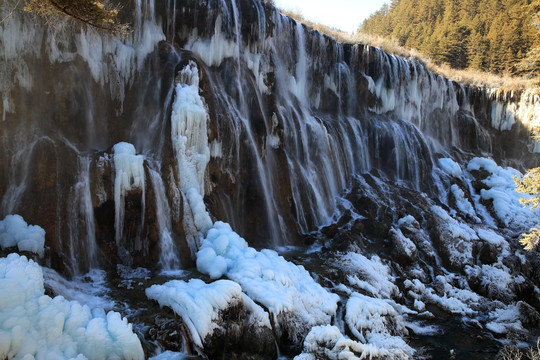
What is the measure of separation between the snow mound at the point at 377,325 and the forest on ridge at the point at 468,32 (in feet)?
104

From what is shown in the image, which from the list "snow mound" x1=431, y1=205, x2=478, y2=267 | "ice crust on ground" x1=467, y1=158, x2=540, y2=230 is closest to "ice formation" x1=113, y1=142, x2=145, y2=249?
"snow mound" x1=431, y1=205, x2=478, y2=267

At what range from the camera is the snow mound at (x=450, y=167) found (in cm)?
2411

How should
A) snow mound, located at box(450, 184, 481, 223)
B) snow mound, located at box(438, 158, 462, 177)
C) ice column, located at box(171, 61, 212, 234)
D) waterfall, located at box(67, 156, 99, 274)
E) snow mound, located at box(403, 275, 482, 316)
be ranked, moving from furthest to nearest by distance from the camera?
snow mound, located at box(438, 158, 462, 177)
snow mound, located at box(450, 184, 481, 223)
snow mound, located at box(403, 275, 482, 316)
ice column, located at box(171, 61, 212, 234)
waterfall, located at box(67, 156, 99, 274)

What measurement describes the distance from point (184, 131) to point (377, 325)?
7.45m

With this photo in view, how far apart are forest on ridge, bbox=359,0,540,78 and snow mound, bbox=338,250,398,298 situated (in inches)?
1130

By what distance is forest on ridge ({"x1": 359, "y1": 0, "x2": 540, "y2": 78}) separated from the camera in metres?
41.4

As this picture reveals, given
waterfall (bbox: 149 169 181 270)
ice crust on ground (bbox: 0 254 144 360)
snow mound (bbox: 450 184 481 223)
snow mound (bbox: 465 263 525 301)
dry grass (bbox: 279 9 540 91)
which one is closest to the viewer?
ice crust on ground (bbox: 0 254 144 360)

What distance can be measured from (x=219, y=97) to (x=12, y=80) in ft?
20.2

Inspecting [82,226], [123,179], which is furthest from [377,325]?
[82,226]

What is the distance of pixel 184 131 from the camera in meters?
12.3

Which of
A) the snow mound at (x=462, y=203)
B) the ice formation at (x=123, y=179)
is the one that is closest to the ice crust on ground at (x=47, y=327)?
the ice formation at (x=123, y=179)

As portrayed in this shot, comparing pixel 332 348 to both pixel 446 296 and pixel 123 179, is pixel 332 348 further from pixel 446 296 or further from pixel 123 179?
pixel 446 296

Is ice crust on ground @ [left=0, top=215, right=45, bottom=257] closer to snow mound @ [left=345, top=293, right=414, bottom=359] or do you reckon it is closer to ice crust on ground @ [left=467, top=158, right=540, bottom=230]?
snow mound @ [left=345, top=293, right=414, bottom=359]

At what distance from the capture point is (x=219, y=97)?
14.3m
